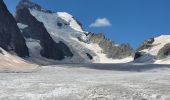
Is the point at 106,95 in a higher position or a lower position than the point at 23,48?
lower

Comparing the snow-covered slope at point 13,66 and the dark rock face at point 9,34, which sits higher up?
the dark rock face at point 9,34

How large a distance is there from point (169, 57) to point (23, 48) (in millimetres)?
61561

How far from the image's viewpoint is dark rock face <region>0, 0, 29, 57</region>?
17236cm

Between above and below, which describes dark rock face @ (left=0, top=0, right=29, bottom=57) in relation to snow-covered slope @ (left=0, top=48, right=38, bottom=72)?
above

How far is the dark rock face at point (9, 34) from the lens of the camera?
172 m

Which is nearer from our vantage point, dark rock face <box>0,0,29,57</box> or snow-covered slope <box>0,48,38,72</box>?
snow-covered slope <box>0,48,38,72</box>

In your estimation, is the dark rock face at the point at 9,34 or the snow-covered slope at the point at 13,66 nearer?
the snow-covered slope at the point at 13,66

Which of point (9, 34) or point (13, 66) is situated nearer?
point (13, 66)

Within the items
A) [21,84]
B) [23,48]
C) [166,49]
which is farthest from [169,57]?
[21,84]

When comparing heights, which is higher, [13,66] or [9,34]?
[9,34]

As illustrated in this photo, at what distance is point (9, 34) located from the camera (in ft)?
594

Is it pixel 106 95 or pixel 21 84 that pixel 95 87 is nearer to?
pixel 106 95

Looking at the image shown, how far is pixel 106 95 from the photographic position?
2770cm

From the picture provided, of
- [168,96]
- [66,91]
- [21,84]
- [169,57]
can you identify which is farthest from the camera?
[169,57]
